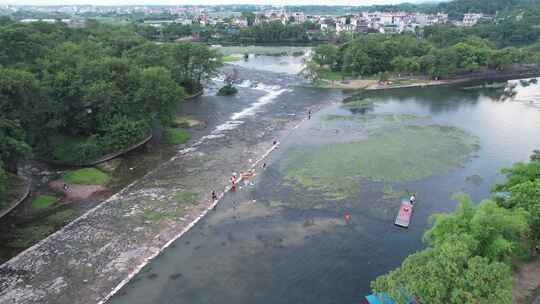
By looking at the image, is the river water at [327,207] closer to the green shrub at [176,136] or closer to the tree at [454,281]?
the green shrub at [176,136]

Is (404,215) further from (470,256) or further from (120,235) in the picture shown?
(120,235)

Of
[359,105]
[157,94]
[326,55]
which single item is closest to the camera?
[157,94]

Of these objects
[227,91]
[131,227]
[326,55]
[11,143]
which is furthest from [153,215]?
[326,55]

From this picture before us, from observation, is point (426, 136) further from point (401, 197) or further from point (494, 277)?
point (494, 277)

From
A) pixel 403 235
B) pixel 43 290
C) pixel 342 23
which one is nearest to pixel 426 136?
pixel 403 235

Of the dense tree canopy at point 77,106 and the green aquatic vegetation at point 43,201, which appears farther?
the dense tree canopy at point 77,106

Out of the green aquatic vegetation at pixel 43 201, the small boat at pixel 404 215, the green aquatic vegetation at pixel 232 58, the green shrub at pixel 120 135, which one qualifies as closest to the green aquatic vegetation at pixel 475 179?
the small boat at pixel 404 215

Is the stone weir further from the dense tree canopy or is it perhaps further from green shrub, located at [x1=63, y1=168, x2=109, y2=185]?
the dense tree canopy

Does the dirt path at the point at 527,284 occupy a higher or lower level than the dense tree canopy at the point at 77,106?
lower
